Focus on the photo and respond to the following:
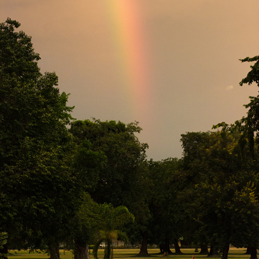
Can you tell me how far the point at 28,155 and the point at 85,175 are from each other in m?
5.24

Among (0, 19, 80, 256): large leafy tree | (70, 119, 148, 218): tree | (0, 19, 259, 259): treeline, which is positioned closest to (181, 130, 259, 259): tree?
(0, 19, 259, 259): treeline

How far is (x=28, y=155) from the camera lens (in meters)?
22.9

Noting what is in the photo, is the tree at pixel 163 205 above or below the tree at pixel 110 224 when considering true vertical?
above

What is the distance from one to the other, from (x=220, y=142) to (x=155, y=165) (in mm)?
32314

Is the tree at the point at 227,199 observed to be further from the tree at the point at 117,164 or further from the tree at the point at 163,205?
the tree at the point at 163,205

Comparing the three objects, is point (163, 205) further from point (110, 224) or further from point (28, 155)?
point (28, 155)

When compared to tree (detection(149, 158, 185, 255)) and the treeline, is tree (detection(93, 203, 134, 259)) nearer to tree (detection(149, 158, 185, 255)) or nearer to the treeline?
the treeline

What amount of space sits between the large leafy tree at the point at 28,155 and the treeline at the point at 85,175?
0.06m

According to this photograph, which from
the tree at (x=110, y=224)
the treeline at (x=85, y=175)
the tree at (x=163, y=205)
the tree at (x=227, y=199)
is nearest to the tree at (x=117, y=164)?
the treeline at (x=85, y=175)

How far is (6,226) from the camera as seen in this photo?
22844 mm

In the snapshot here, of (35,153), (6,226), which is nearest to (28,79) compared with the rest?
(35,153)

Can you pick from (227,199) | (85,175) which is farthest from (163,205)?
(85,175)

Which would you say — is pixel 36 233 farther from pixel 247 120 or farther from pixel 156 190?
pixel 156 190

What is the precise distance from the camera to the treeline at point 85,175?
22.8m
